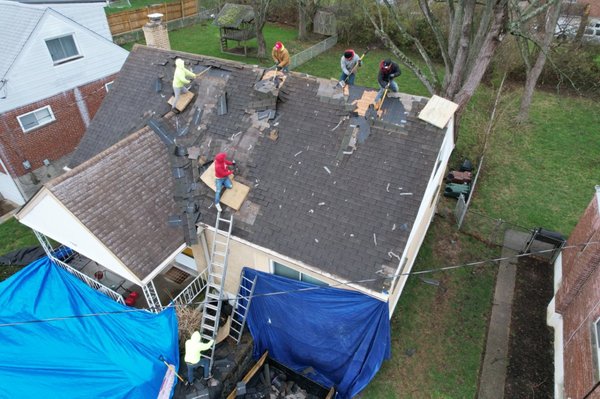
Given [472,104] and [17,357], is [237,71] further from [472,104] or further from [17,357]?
→ [472,104]

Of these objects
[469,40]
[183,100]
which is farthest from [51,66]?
[469,40]

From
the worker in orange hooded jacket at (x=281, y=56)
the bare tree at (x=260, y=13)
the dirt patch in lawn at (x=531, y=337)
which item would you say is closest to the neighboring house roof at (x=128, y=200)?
the worker in orange hooded jacket at (x=281, y=56)

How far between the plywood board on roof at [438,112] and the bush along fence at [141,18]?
31550 millimetres

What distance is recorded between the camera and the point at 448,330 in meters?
11.9

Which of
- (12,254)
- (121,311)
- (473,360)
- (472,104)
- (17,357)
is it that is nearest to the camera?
(17,357)

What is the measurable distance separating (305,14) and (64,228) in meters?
29.9

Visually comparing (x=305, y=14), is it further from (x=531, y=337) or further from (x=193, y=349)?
(x=193, y=349)

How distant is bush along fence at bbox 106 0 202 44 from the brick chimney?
2135cm

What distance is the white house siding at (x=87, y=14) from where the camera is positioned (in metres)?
17.6

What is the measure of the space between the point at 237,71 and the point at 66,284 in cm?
820

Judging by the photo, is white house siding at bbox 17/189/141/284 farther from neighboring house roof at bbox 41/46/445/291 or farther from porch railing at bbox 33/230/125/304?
porch railing at bbox 33/230/125/304

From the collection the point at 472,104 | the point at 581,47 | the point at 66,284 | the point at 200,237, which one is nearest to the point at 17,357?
the point at 66,284

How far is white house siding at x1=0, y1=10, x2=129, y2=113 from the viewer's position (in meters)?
15.6

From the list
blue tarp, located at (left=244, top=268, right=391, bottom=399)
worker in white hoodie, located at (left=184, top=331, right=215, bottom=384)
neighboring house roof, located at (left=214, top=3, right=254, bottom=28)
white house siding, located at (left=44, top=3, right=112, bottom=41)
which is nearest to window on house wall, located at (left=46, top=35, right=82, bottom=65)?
white house siding, located at (left=44, top=3, right=112, bottom=41)
